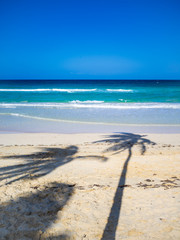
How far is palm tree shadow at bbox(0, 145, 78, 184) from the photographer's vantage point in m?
4.66

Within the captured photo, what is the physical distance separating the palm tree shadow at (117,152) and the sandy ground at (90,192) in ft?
0.05

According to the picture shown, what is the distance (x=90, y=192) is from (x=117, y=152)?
2.80 metres

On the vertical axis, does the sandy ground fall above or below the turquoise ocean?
below

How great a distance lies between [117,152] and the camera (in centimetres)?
657

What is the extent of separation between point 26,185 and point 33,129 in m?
6.54

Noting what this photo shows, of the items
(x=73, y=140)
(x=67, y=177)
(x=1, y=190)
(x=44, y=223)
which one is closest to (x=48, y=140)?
(x=73, y=140)

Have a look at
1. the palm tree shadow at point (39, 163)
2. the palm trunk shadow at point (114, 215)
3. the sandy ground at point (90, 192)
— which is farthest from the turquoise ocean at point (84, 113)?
the palm trunk shadow at point (114, 215)

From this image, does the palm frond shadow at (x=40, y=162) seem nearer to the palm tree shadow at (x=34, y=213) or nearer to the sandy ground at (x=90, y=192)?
the sandy ground at (x=90, y=192)

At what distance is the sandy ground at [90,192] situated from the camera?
115 inches

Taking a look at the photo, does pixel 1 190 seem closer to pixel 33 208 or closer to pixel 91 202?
pixel 33 208

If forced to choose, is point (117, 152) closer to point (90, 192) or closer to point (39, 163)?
point (39, 163)

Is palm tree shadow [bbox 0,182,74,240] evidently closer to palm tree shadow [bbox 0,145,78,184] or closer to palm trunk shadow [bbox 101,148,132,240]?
palm trunk shadow [bbox 101,148,132,240]

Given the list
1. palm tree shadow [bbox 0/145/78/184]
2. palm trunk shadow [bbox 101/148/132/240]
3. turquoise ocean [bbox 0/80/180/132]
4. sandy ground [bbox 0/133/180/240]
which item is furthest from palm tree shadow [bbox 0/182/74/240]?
turquoise ocean [bbox 0/80/180/132]

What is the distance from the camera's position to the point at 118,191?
4.00 metres
